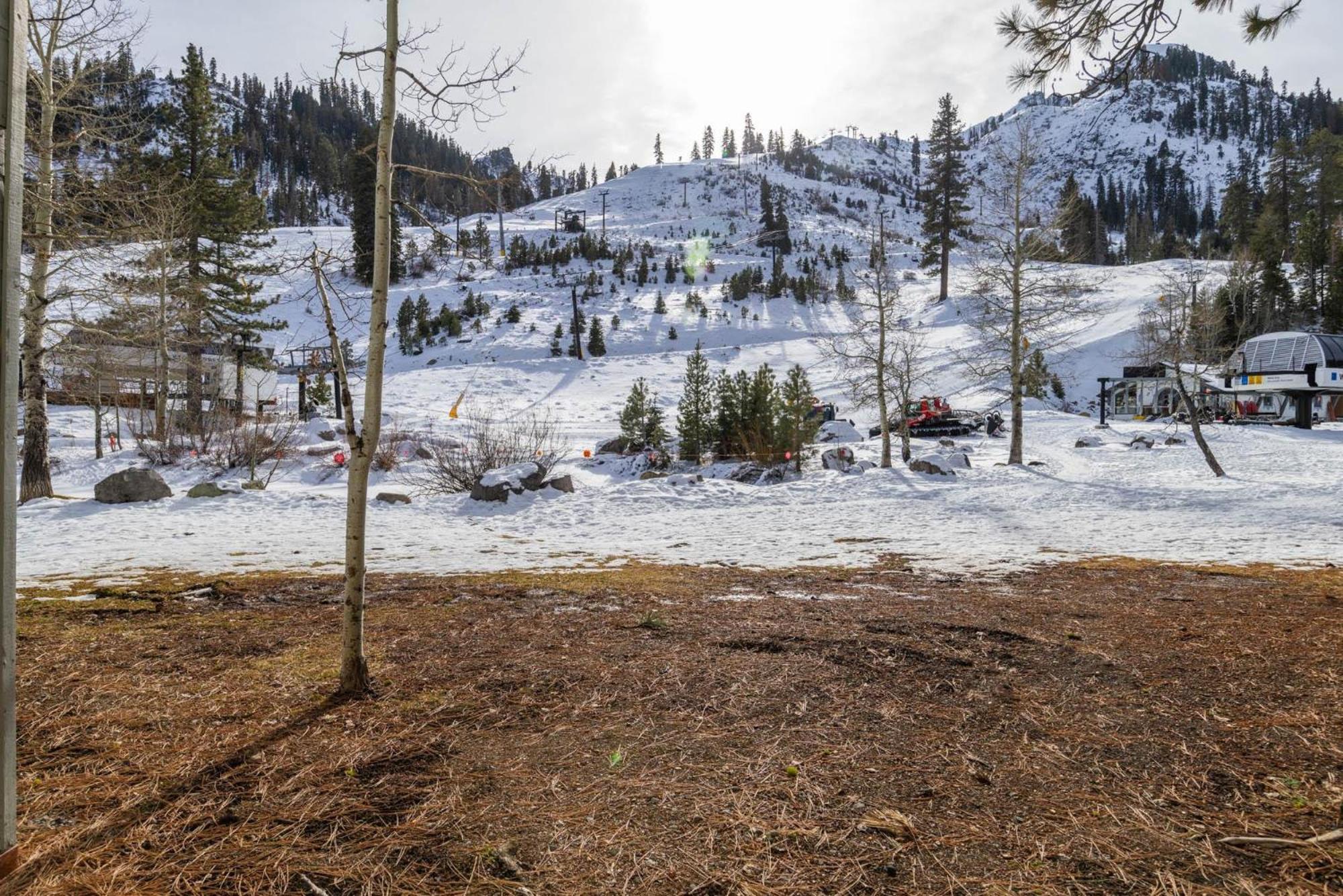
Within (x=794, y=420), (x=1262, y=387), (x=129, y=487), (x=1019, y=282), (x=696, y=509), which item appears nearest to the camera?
(x=129, y=487)

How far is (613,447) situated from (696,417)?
3.41m

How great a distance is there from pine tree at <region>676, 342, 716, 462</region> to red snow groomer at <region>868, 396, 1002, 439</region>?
10.2 m

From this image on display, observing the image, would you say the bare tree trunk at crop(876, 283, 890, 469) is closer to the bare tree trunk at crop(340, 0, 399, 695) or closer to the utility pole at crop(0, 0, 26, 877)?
the bare tree trunk at crop(340, 0, 399, 695)

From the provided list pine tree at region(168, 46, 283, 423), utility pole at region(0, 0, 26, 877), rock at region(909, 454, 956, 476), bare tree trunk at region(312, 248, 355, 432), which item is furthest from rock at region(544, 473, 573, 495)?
pine tree at region(168, 46, 283, 423)

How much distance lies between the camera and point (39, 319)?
426 inches

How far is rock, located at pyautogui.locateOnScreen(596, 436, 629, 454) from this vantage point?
2177 cm

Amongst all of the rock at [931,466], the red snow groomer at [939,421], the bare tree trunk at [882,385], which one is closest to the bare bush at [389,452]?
the bare tree trunk at [882,385]

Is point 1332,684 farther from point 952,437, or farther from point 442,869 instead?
point 952,437

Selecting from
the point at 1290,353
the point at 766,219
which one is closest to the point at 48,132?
the point at 1290,353

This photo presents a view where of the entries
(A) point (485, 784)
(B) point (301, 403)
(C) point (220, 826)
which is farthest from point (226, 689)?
(B) point (301, 403)

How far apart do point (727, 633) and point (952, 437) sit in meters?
26.0

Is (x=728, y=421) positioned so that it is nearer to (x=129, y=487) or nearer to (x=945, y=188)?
(x=129, y=487)

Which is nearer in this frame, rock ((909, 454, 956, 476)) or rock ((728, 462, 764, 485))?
rock ((909, 454, 956, 476))

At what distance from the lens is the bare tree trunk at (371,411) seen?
3.36 m
